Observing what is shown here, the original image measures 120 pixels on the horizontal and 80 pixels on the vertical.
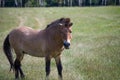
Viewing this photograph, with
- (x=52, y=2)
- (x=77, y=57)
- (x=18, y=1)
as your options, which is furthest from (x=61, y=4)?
(x=77, y=57)

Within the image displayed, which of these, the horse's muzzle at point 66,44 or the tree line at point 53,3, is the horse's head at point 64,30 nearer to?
the horse's muzzle at point 66,44

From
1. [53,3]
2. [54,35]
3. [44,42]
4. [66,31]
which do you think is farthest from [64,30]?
[53,3]

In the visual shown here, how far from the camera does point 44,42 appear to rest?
387 inches

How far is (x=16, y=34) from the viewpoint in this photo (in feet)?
35.6

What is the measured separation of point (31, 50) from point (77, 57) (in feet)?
14.6

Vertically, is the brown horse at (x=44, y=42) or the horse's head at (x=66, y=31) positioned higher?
the horse's head at (x=66, y=31)

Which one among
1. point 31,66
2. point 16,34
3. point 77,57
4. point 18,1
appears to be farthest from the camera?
point 18,1

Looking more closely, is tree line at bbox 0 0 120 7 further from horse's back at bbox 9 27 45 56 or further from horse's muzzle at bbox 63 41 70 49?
horse's muzzle at bbox 63 41 70 49

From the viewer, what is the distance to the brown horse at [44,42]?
9.01 metres

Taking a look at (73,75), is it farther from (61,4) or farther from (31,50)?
(61,4)

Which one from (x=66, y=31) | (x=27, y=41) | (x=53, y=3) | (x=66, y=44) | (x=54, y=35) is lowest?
(x=53, y=3)

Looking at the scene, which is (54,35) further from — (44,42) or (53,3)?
(53,3)

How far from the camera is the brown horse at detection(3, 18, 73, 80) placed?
9.01m

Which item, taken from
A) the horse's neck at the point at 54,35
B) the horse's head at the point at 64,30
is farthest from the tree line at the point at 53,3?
the horse's head at the point at 64,30
